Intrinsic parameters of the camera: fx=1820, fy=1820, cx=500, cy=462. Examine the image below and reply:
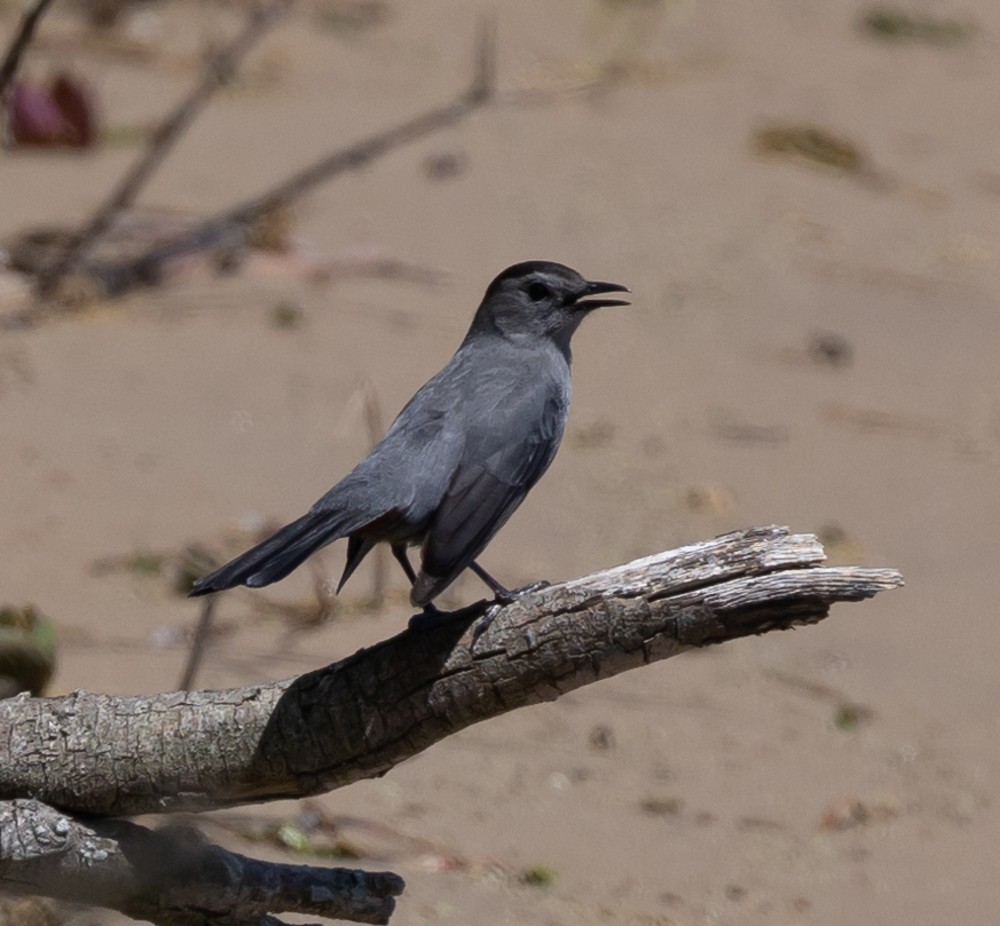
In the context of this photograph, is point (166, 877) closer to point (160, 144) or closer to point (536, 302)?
point (536, 302)

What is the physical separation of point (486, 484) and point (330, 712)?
722 mm

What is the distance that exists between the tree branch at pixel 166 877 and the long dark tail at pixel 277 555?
52 cm

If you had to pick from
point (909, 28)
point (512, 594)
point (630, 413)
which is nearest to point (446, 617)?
point (512, 594)

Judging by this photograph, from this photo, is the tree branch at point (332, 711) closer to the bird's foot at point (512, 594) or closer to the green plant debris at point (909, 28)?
the bird's foot at point (512, 594)

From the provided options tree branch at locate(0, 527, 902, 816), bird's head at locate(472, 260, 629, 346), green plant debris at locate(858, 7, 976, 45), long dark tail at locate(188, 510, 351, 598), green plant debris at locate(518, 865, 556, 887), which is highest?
green plant debris at locate(858, 7, 976, 45)

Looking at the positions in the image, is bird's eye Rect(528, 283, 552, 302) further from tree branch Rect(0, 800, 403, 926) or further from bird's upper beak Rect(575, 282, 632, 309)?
tree branch Rect(0, 800, 403, 926)

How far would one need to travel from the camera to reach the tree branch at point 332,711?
11.4ft

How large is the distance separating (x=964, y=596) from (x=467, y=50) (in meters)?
5.92

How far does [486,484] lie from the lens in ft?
13.4

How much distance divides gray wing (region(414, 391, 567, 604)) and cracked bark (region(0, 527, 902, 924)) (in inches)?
8.3

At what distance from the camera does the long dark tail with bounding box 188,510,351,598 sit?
335 centimetres

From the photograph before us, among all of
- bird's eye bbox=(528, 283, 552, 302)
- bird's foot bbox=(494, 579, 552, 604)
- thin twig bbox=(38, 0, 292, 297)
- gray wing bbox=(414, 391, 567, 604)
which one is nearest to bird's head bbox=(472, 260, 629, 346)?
bird's eye bbox=(528, 283, 552, 302)

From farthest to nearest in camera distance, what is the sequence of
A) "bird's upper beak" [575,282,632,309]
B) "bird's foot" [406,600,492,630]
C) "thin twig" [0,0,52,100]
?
"bird's upper beak" [575,282,632,309]
"thin twig" [0,0,52,100]
"bird's foot" [406,600,492,630]

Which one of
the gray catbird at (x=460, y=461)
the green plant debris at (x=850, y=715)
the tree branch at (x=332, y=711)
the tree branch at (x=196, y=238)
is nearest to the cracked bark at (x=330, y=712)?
the tree branch at (x=332, y=711)
